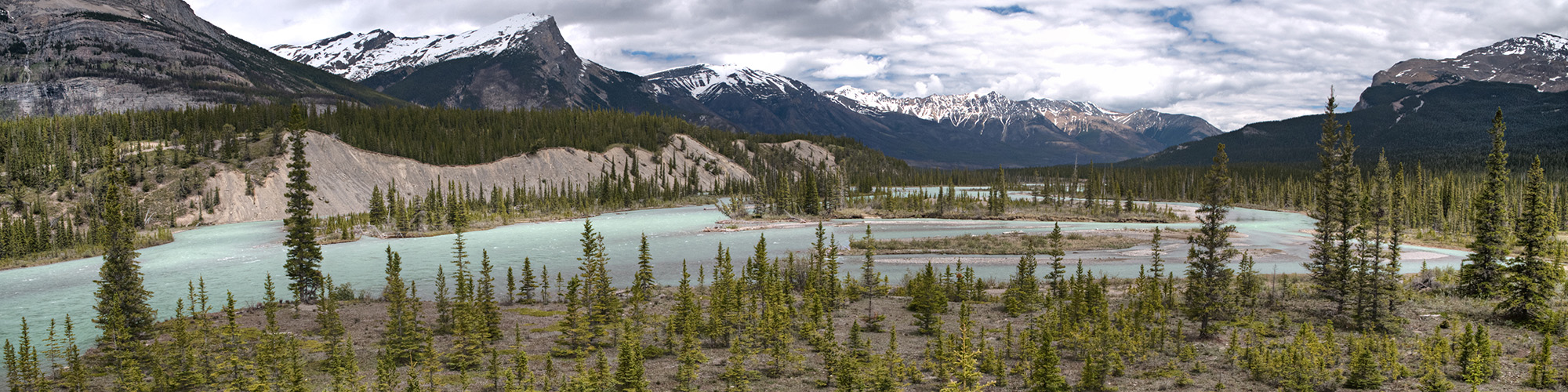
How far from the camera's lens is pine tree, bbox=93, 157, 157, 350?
2023cm

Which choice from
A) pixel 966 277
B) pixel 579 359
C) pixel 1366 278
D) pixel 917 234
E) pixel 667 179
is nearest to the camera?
pixel 579 359

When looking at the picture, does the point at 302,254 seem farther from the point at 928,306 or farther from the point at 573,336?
the point at 928,306

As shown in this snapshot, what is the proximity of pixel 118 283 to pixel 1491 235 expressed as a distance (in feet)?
135

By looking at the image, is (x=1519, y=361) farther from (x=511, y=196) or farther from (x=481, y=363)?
(x=511, y=196)

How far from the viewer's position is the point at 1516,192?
96000mm

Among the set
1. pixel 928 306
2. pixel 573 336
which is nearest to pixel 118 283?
pixel 573 336

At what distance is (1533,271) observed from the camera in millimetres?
22203

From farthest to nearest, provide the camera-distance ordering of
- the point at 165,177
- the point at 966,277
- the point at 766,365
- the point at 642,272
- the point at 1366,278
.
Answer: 1. the point at 165,177
2. the point at 966,277
3. the point at 642,272
4. the point at 1366,278
5. the point at 766,365

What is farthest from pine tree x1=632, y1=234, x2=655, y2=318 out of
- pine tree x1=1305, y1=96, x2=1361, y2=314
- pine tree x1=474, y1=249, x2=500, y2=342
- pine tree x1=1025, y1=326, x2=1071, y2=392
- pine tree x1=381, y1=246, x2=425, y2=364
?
pine tree x1=1305, y1=96, x2=1361, y2=314

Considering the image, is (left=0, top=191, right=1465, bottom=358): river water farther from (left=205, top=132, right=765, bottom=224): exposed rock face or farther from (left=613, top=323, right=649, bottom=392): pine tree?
(left=613, top=323, right=649, bottom=392): pine tree

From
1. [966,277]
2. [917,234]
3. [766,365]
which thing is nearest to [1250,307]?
[966,277]

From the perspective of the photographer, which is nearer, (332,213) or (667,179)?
(332,213)

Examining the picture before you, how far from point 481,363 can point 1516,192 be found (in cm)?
12551

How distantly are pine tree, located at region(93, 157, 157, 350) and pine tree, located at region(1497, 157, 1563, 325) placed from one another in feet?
123
